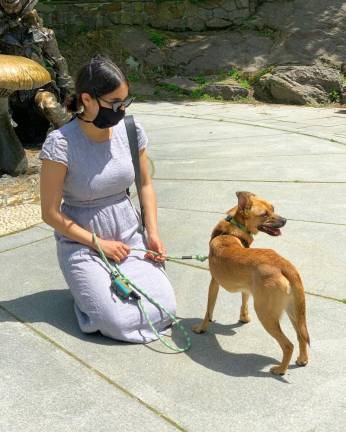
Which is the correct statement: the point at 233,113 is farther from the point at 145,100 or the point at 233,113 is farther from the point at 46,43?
the point at 46,43

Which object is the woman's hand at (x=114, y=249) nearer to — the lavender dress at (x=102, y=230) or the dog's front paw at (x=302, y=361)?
the lavender dress at (x=102, y=230)

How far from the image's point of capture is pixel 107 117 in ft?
11.7

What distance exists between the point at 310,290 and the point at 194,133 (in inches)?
251

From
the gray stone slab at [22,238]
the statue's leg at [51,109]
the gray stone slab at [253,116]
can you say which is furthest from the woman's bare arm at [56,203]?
the gray stone slab at [253,116]

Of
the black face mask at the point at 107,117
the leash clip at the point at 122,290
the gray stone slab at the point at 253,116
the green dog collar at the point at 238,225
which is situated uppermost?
the black face mask at the point at 107,117

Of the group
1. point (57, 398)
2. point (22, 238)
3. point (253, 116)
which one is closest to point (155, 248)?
point (57, 398)

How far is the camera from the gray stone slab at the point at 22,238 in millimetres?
5202

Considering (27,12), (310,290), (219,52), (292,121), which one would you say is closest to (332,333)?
(310,290)

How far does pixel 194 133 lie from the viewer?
33.4ft

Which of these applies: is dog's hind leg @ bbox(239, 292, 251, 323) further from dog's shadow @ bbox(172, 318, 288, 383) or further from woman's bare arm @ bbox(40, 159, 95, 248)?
woman's bare arm @ bbox(40, 159, 95, 248)

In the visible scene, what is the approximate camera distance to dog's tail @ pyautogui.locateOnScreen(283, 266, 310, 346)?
3.04m

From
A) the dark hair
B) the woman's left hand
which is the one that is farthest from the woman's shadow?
the dark hair

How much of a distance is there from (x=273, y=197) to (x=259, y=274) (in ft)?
10.8

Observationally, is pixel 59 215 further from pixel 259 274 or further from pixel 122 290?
pixel 259 274
